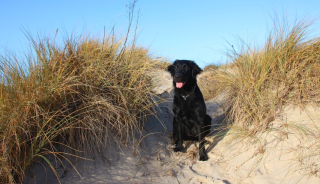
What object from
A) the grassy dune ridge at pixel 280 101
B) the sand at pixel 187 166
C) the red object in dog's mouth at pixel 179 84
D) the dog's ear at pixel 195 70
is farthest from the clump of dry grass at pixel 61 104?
the grassy dune ridge at pixel 280 101

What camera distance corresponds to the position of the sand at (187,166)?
7.73ft

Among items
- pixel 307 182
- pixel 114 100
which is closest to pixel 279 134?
pixel 307 182

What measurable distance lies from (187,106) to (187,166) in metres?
0.80

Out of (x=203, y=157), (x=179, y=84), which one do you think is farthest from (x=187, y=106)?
(x=203, y=157)

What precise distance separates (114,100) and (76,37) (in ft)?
4.18

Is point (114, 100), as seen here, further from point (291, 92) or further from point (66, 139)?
point (291, 92)

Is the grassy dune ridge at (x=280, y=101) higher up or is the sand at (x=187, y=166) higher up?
the grassy dune ridge at (x=280, y=101)

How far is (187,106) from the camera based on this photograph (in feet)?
10.2

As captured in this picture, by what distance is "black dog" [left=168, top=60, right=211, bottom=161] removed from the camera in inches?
122

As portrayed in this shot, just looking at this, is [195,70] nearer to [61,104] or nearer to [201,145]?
[201,145]

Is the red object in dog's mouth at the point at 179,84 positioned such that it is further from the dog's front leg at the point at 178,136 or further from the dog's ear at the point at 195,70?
the dog's front leg at the point at 178,136

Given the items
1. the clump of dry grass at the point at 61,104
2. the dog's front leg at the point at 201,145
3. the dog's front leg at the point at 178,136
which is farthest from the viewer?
the dog's front leg at the point at 178,136

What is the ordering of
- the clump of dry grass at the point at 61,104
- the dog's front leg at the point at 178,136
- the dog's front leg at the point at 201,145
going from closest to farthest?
1. the clump of dry grass at the point at 61,104
2. the dog's front leg at the point at 201,145
3. the dog's front leg at the point at 178,136

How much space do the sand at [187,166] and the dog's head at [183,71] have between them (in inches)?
38.1
